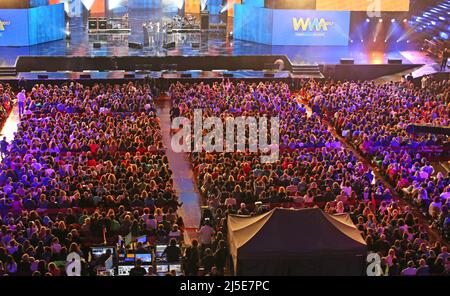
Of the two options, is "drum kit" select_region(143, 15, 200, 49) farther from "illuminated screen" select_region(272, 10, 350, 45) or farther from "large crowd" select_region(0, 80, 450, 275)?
"large crowd" select_region(0, 80, 450, 275)

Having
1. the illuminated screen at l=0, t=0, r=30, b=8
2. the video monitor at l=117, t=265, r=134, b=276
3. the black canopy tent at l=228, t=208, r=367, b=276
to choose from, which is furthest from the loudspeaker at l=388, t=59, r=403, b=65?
the video monitor at l=117, t=265, r=134, b=276

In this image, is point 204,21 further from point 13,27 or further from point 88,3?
point 13,27

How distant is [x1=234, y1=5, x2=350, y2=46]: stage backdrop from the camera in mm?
39344

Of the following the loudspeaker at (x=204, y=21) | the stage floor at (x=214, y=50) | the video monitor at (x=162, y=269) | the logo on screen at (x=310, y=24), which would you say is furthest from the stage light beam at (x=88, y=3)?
the video monitor at (x=162, y=269)

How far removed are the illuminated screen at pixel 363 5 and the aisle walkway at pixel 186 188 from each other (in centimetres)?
1667

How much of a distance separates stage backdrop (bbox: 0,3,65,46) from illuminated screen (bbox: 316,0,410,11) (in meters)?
15.2

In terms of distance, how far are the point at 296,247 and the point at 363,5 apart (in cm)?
2932

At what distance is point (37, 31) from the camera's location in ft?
126

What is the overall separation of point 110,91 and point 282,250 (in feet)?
53.5

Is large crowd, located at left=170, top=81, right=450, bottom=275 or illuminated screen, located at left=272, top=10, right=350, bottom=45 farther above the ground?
illuminated screen, located at left=272, top=10, right=350, bottom=45

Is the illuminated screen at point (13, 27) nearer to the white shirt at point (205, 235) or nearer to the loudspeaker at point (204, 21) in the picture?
the loudspeaker at point (204, 21)

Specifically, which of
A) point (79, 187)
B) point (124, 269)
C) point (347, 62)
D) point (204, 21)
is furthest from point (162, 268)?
point (204, 21)

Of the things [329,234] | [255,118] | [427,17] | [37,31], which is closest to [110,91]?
[255,118]
